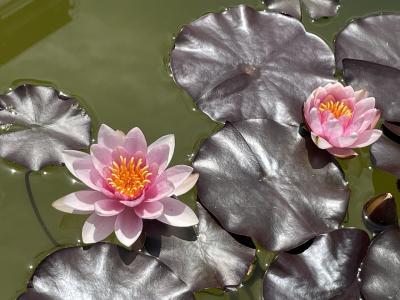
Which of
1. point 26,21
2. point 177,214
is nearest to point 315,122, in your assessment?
point 177,214

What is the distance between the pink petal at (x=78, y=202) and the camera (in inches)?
79.7

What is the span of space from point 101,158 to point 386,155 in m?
1.13

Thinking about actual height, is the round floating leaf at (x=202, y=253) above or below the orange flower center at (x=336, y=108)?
below

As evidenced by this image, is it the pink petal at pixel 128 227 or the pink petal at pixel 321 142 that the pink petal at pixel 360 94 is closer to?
the pink petal at pixel 321 142

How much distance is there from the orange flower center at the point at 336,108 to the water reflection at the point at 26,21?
1182 mm

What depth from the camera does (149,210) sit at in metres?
2.03

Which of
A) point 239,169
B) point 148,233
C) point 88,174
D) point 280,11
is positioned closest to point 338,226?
point 239,169

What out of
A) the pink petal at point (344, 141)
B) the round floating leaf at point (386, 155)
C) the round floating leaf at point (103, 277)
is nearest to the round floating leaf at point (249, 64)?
the pink petal at point (344, 141)

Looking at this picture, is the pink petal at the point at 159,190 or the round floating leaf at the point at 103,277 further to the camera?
the pink petal at the point at 159,190

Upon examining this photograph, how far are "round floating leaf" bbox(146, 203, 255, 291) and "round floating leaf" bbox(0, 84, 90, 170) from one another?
0.49 m

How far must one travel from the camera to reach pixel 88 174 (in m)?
2.05

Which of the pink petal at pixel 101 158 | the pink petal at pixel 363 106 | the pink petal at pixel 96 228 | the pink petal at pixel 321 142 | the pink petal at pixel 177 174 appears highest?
the pink petal at pixel 363 106

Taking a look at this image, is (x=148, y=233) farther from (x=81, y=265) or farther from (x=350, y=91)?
(x=350, y=91)

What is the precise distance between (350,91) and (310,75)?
0.25 m
